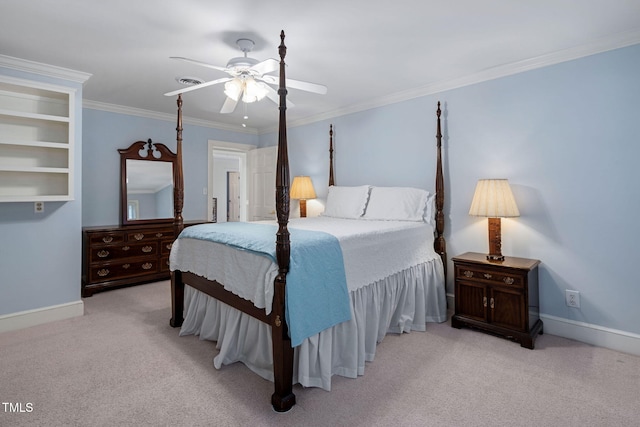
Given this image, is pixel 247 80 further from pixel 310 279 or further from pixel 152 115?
pixel 152 115

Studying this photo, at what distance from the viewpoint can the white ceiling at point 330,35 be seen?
205 centimetres

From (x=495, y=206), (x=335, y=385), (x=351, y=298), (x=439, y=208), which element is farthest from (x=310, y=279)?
(x=439, y=208)

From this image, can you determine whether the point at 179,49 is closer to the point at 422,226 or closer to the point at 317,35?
the point at 317,35

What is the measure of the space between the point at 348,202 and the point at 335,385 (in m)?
2.18

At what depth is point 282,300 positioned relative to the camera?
182 cm

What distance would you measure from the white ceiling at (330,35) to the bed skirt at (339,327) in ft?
6.13

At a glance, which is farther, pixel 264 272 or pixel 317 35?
pixel 317 35

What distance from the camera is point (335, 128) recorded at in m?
4.48

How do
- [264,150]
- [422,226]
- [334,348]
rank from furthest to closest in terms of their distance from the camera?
[264,150] < [422,226] < [334,348]

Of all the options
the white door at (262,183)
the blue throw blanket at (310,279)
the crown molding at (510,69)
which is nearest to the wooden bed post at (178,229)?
the blue throw blanket at (310,279)

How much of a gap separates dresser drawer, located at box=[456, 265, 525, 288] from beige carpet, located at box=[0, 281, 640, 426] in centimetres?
48

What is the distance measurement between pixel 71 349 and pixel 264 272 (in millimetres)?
1840

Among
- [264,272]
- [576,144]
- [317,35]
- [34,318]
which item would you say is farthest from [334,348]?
[34,318]

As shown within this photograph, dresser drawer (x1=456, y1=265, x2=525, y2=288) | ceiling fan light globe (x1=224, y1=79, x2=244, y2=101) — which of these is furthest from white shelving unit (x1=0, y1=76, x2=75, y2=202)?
dresser drawer (x1=456, y1=265, x2=525, y2=288)
